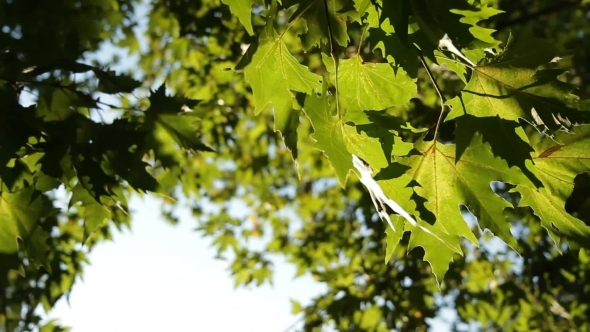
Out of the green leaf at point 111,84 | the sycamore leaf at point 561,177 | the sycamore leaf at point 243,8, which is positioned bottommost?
the sycamore leaf at point 561,177

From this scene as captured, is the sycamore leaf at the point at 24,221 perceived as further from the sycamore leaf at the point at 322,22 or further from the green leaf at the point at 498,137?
the green leaf at the point at 498,137

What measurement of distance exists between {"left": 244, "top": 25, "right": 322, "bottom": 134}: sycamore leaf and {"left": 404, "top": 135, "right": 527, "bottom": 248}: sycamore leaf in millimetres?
344

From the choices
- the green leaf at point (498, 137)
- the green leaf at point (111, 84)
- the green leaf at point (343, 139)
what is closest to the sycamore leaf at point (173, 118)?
the green leaf at point (111, 84)

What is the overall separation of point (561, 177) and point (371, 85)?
1.79 feet

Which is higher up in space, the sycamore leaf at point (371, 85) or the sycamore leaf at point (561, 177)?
the sycamore leaf at point (371, 85)

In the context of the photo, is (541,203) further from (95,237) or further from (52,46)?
(95,237)

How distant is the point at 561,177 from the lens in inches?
55.4

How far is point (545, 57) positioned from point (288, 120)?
64cm

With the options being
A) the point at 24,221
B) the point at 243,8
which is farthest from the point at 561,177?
the point at 24,221

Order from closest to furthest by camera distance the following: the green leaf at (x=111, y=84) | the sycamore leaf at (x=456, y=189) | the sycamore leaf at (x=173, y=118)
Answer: the sycamore leaf at (x=456, y=189) < the green leaf at (x=111, y=84) < the sycamore leaf at (x=173, y=118)

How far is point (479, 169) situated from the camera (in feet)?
4.46

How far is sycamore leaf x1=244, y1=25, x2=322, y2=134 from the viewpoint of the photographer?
139cm

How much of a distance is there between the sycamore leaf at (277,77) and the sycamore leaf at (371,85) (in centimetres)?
8

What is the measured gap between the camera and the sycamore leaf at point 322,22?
140 cm
